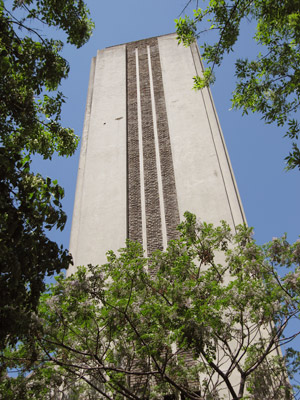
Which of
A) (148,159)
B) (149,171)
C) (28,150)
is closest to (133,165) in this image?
(148,159)

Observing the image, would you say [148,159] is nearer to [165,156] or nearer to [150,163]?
[150,163]

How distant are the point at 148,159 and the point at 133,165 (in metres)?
0.52

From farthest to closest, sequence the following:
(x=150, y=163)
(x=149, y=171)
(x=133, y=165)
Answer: (x=133, y=165), (x=150, y=163), (x=149, y=171)

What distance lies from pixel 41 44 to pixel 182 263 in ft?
12.7

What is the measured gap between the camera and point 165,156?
1271cm

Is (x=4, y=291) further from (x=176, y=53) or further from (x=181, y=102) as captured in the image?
(x=176, y=53)

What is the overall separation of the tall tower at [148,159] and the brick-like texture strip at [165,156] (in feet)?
0.09

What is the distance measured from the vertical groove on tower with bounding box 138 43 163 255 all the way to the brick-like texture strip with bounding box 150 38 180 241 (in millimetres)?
248

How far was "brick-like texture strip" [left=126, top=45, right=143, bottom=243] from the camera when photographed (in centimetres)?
1109

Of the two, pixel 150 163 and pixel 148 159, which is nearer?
pixel 150 163

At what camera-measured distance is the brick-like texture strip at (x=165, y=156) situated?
1088cm

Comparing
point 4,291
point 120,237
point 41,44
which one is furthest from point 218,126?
point 4,291

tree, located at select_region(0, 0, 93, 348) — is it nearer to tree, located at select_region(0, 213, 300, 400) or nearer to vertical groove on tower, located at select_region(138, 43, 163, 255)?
tree, located at select_region(0, 213, 300, 400)

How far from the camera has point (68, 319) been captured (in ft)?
19.7
